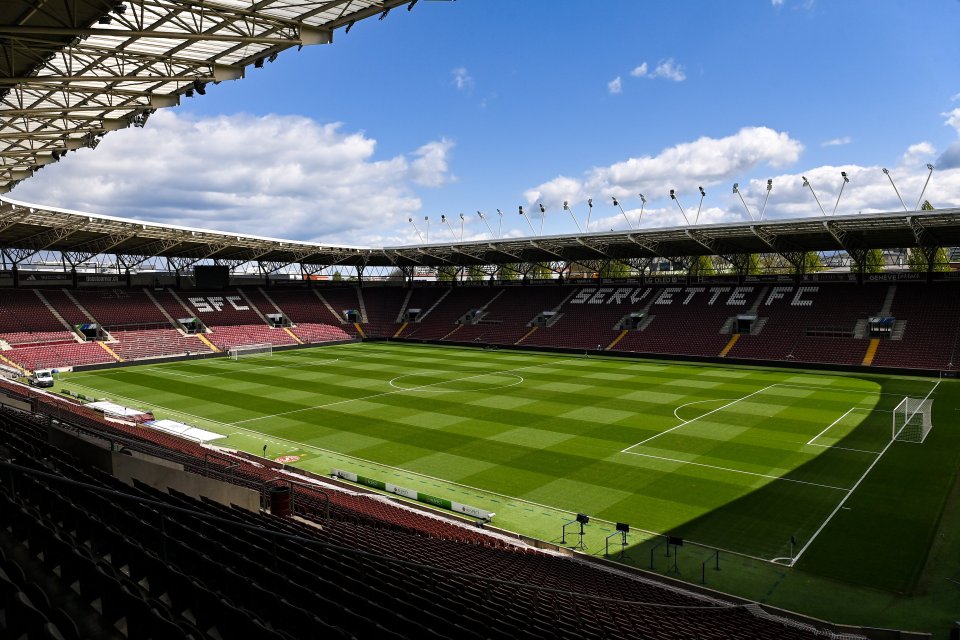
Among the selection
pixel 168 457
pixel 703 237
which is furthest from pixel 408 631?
pixel 703 237

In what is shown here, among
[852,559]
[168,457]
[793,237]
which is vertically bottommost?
[852,559]

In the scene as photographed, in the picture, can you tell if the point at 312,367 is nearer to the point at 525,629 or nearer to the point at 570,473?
the point at 570,473

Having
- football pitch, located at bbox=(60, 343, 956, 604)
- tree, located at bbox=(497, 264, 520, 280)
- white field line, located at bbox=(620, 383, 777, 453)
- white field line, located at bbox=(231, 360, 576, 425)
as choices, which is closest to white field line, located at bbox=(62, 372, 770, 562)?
football pitch, located at bbox=(60, 343, 956, 604)

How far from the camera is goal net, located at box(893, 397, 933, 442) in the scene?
1085 inches

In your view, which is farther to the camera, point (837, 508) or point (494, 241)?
point (494, 241)

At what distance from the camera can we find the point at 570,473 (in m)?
23.5

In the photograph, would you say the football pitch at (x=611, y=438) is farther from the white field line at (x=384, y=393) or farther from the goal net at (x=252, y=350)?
the goal net at (x=252, y=350)

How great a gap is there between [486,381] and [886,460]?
2560cm

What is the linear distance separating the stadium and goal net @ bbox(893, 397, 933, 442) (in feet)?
0.69

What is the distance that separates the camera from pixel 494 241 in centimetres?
6162

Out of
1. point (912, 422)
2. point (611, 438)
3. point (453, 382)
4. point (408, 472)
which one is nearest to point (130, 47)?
point (408, 472)

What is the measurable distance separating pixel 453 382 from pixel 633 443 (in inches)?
741

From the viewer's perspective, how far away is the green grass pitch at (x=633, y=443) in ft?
61.5

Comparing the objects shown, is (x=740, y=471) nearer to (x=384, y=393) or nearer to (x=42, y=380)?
(x=384, y=393)
